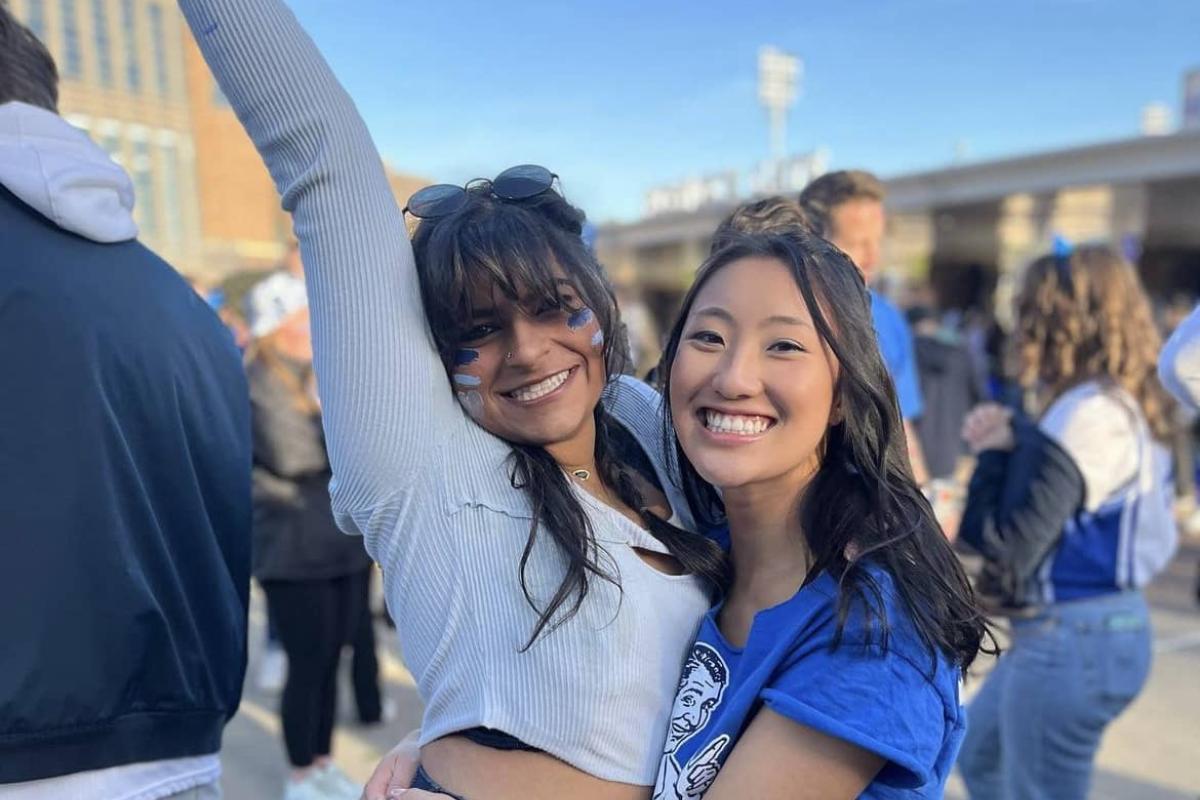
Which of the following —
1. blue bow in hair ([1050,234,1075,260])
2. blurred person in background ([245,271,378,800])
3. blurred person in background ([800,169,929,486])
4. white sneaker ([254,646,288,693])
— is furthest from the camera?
white sneaker ([254,646,288,693])

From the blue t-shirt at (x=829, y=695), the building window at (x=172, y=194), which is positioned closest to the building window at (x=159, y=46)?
the building window at (x=172, y=194)

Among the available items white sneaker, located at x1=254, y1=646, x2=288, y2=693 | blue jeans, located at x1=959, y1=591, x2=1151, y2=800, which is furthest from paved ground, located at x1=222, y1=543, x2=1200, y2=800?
blue jeans, located at x1=959, y1=591, x2=1151, y2=800

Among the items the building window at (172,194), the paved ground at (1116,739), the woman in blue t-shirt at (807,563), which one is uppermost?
the building window at (172,194)

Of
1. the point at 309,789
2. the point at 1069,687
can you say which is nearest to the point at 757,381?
the point at 1069,687

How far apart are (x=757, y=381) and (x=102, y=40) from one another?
140ft

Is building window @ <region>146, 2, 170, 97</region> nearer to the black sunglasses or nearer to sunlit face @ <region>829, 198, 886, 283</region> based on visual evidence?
sunlit face @ <region>829, 198, 886, 283</region>

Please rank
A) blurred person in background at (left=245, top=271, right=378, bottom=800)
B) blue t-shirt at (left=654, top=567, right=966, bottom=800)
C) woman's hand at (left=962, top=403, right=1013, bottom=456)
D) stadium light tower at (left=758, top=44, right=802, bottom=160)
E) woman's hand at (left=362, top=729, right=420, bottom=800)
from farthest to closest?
stadium light tower at (left=758, top=44, right=802, bottom=160), blurred person in background at (left=245, top=271, right=378, bottom=800), woman's hand at (left=962, top=403, right=1013, bottom=456), woman's hand at (left=362, top=729, right=420, bottom=800), blue t-shirt at (left=654, top=567, right=966, bottom=800)

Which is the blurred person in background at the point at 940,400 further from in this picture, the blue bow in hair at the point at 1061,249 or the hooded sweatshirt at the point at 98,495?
the hooded sweatshirt at the point at 98,495

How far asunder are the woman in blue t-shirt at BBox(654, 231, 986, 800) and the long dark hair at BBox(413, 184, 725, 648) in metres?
0.14

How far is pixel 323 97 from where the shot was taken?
45.7 inches

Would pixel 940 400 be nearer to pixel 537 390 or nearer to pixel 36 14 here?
pixel 537 390

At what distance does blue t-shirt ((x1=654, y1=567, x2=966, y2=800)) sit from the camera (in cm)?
97

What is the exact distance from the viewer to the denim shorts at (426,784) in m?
1.18

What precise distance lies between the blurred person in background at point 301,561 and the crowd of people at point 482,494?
177cm
